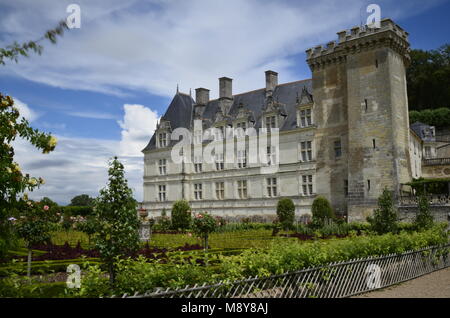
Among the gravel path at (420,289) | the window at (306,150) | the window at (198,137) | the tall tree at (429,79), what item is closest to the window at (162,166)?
the window at (198,137)

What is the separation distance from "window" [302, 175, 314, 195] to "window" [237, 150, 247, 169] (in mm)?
5719

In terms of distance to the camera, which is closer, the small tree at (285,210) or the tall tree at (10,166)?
the tall tree at (10,166)

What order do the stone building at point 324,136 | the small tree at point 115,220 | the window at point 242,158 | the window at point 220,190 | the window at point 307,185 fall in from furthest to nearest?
1. the window at point 220,190
2. the window at point 242,158
3. the window at point 307,185
4. the stone building at point 324,136
5. the small tree at point 115,220

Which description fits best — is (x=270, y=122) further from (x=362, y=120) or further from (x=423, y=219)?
(x=423, y=219)

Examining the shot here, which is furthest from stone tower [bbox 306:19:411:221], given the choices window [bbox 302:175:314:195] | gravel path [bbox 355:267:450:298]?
gravel path [bbox 355:267:450:298]

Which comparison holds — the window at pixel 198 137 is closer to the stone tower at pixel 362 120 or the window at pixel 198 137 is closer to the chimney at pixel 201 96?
the chimney at pixel 201 96

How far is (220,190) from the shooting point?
123 ft

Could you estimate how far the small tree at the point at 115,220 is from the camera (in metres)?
7.55

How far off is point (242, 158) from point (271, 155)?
2.90 metres

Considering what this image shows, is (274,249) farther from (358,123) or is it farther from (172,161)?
(172,161)

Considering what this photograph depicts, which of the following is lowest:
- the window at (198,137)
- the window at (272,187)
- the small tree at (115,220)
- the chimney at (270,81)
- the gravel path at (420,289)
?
the gravel path at (420,289)

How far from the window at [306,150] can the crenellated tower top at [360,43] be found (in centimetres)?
573

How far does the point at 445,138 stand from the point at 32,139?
5071cm
